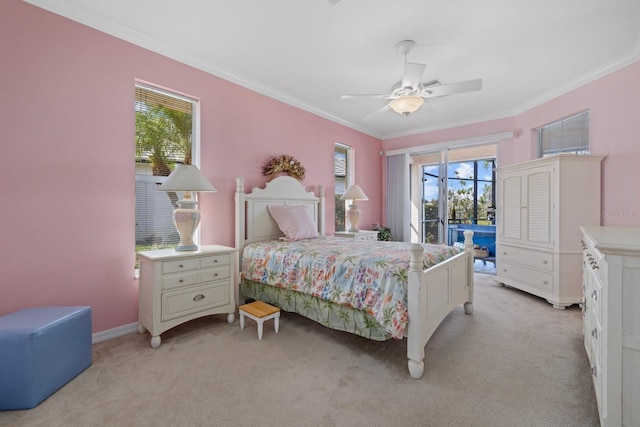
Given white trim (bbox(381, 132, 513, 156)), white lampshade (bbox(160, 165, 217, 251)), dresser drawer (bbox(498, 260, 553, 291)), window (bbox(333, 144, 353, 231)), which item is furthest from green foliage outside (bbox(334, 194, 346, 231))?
white lampshade (bbox(160, 165, 217, 251))

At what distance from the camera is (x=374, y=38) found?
2.65 meters

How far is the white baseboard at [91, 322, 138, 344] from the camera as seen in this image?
2.45 meters

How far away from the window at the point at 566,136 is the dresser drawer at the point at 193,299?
466cm

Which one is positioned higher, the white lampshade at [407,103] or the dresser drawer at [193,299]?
the white lampshade at [407,103]

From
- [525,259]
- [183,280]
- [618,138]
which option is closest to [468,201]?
[525,259]

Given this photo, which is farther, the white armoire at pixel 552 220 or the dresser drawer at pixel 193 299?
the white armoire at pixel 552 220

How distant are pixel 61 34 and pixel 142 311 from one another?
2369 millimetres

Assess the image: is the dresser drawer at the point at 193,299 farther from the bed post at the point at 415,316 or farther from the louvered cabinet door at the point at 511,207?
the louvered cabinet door at the point at 511,207

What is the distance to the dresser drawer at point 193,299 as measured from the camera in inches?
96.8

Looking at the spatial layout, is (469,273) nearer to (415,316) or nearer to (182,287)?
(415,316)

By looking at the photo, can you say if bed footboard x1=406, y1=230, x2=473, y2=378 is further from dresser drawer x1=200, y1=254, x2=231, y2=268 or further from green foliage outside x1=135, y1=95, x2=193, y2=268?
green foliage outside x1=135, y1=95, x2=193, y2=268

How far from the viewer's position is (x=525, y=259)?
3768mm

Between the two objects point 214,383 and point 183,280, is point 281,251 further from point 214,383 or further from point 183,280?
point 214,383

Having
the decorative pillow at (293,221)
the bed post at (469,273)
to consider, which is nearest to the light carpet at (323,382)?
the bed post at (469,273)
